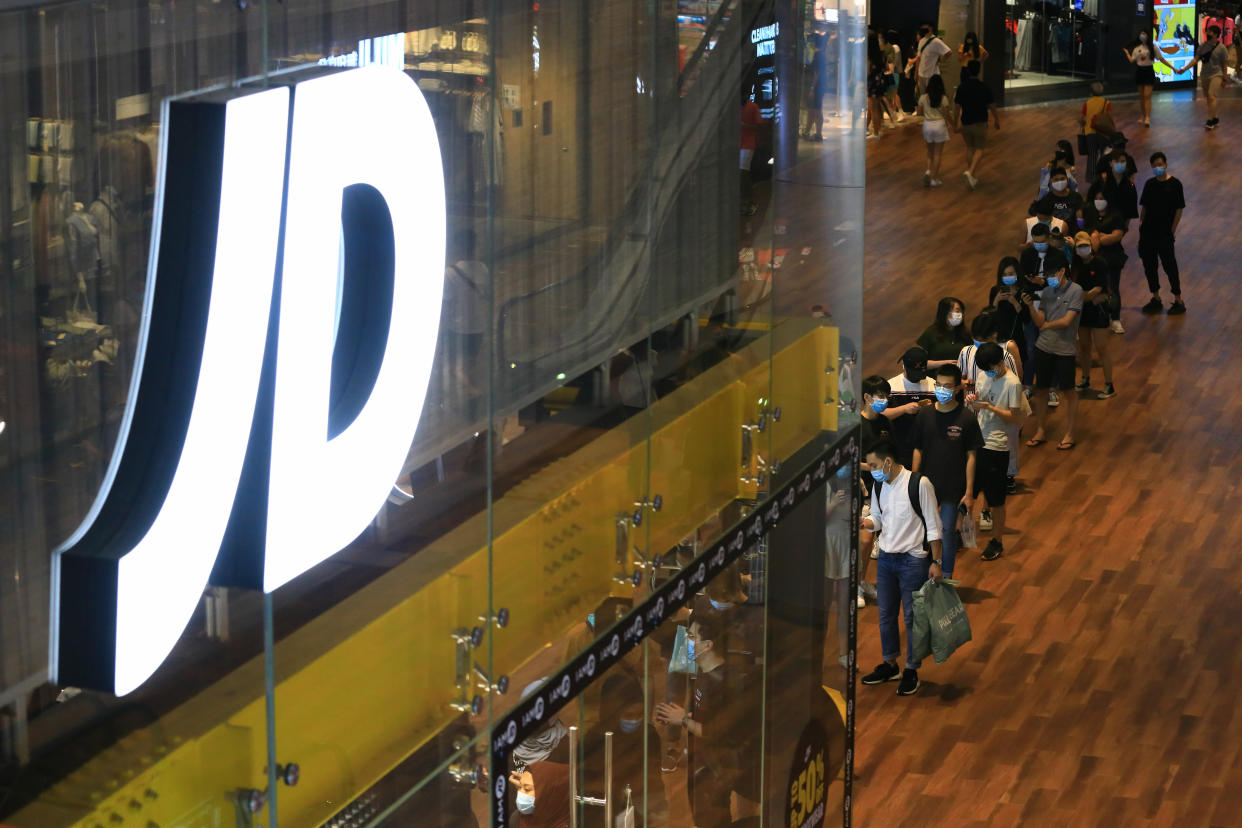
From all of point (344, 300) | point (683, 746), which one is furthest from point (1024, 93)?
point (344, 300)

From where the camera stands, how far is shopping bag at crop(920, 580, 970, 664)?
8578 mm

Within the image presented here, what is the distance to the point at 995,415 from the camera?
34.8 ft

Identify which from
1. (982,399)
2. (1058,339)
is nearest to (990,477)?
(982,399)

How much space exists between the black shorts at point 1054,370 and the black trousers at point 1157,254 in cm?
420

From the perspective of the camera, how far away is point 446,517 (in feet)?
12.4

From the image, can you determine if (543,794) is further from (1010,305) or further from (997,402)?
(1010,305)

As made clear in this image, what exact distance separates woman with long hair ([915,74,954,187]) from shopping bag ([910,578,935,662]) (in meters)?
13.3

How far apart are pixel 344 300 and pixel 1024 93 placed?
27.3m

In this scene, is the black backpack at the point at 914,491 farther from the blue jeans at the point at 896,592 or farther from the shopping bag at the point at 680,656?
the shopping bag at the point at 680,656

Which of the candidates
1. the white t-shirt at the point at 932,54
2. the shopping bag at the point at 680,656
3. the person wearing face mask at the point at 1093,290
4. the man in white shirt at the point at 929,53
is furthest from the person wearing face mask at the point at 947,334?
the white t-shirt at the point at 932,54

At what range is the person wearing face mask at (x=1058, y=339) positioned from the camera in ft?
40.5

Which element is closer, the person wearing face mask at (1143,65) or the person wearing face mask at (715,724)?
the person wearing face mask at (715,724)

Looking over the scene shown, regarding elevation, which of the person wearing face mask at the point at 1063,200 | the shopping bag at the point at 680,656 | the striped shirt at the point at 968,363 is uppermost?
the person wearing face mask at the point at 1063,200

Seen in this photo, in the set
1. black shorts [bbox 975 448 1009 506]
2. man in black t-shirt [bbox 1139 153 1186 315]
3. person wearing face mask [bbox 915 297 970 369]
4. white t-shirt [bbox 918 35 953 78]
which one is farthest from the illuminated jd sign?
white t-shirt [bbox 918 35 953 78]
